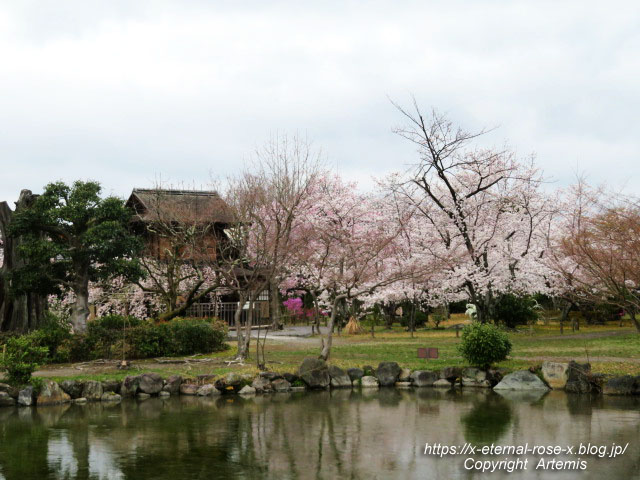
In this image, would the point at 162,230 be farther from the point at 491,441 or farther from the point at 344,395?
the point at 491,441

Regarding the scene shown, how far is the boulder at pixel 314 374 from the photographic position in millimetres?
17719

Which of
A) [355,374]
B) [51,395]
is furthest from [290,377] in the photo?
[51,395]

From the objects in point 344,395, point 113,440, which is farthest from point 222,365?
point 113,440

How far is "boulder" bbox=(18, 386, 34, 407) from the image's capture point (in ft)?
50.5

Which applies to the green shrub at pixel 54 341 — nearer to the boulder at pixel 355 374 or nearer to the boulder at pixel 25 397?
the boulder at pixel 25 397

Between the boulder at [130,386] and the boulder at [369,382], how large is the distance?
5.99 m

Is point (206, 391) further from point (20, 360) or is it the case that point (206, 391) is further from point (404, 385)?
point (404, 385)

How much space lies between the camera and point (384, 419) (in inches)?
524

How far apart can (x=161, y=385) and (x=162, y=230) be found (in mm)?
17213

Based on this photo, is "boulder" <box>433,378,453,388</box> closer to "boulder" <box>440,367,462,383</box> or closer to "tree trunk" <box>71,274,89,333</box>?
"boulder" <box>440,367,462,383</box>

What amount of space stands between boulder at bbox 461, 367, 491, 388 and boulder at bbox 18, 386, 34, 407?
11031 mm

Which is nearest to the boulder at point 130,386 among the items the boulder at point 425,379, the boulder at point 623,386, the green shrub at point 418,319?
the boulder at point 425,379

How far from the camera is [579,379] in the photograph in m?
16.4

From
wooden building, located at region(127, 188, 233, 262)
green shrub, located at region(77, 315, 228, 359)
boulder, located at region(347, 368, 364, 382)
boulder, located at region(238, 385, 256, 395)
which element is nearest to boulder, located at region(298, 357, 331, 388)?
boulder, located at region(347, 368, 364, 382)
